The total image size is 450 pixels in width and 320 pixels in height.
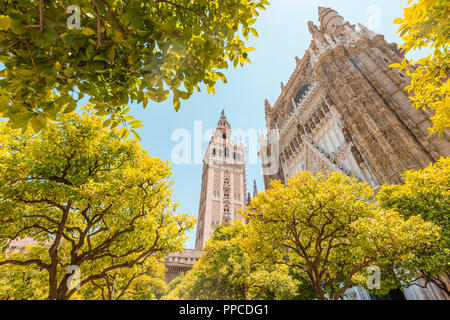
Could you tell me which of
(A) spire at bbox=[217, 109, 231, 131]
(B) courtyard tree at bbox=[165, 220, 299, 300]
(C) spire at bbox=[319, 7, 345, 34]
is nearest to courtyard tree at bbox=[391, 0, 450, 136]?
(B) courtyard tree at bbox=[165, 220, 299, 300]

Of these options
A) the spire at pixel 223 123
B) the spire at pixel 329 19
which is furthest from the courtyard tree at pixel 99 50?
the spire at pixel 223 123

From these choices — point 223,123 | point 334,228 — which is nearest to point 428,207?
point 334,228

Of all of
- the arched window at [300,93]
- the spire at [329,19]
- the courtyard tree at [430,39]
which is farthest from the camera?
the arched window at [300,93]

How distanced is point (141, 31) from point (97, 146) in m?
6.13

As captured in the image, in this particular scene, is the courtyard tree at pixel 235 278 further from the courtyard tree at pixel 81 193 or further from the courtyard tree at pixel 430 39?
the courtyard tree at pixel 430 39

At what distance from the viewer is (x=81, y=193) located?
6.40 metres

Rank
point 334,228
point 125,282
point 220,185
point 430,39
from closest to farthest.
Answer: point 430,39 → point 334,228 → point 125,282 → point 220,185

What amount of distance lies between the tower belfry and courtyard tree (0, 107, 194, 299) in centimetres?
3654

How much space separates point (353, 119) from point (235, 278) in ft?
53.4

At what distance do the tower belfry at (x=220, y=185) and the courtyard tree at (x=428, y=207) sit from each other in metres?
35.4

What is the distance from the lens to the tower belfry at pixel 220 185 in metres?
49.0

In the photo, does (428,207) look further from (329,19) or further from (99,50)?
(329,19)

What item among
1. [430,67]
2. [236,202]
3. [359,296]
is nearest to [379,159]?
[359,296]

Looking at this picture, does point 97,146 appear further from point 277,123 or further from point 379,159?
point 277,123
